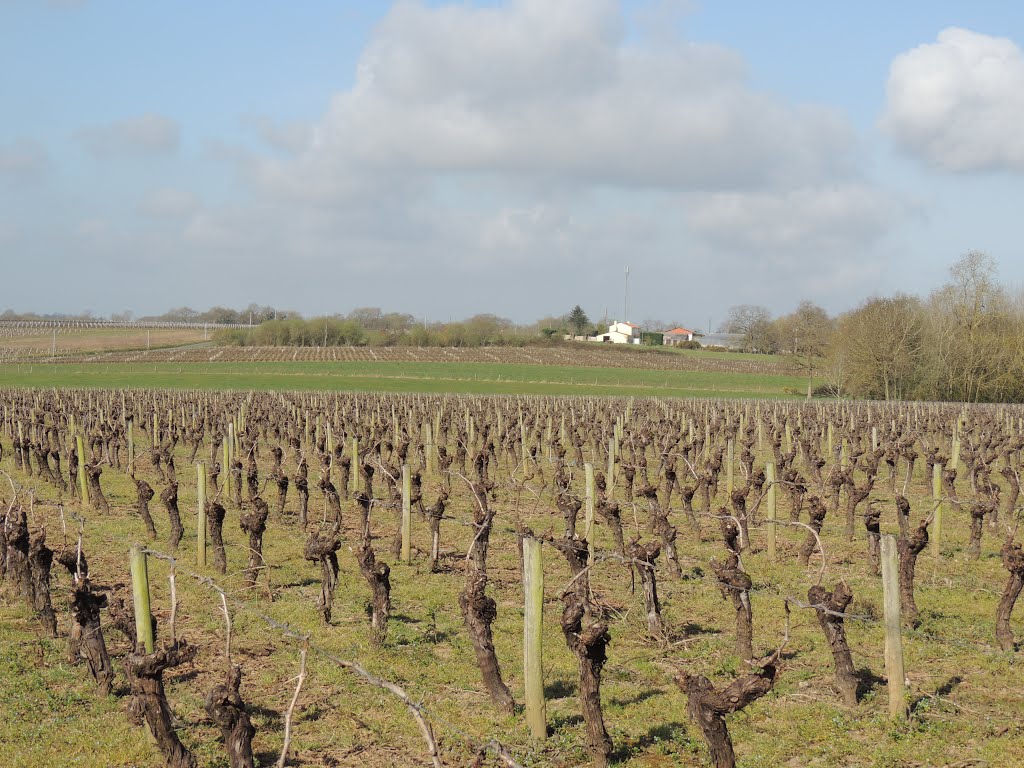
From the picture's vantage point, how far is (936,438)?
3331 cm

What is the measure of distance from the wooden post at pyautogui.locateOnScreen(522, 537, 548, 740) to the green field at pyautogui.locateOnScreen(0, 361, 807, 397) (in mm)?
52289

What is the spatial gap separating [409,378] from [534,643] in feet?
221

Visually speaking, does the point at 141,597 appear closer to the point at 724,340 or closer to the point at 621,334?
the point at 621,334

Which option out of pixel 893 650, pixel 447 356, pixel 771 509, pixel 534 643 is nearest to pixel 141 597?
pixel 534 643

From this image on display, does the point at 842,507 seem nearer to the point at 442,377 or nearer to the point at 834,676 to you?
the point at 834,676

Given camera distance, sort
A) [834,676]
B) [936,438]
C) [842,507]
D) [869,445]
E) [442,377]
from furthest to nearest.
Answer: [442,377] → [936,438] → [869,445] → [842,507] → [834,676]

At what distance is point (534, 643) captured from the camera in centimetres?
692

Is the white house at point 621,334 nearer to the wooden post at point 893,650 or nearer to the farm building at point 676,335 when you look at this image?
the farm building at point 676,335

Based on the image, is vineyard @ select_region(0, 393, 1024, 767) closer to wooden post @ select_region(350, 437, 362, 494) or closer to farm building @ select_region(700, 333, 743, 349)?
wooden post @ select_region(350, 437, 362, 494)

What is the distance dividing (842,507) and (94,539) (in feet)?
48.9

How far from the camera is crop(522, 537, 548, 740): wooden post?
6930 millimetres

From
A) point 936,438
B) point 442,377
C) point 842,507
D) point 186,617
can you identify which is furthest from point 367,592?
point 442,377

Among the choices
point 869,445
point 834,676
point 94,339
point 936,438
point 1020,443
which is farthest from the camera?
point 94,339

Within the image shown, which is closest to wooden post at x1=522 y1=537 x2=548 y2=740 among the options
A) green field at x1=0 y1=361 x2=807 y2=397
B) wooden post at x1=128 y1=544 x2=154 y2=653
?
wooden post at x1=128 y1=544 x2=154 y2=653
